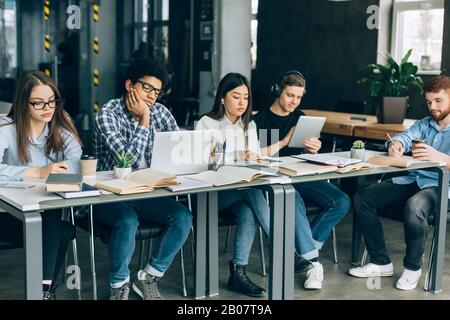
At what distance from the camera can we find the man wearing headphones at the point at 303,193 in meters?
3.50

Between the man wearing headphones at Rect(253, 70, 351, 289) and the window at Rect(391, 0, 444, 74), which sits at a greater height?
the window at Rect(391, 0, 444, 74)

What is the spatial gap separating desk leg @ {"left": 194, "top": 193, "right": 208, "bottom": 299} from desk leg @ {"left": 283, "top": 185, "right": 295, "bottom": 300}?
0.51m

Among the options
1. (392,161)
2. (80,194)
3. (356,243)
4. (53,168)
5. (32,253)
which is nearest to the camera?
(32,253)

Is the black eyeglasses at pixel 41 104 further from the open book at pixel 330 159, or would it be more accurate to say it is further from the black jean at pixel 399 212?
Result: the black jean at pixel 399 212

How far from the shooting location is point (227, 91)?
12.2 feet

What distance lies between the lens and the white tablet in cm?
379

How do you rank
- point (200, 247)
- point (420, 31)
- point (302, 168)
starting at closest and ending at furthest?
point (302, 168)
point (200, 247)
point (420, 31)

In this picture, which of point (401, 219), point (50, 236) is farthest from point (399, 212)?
point (50, 236)

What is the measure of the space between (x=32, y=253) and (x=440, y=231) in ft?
6.99

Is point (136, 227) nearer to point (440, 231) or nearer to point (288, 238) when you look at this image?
point (288, 238)

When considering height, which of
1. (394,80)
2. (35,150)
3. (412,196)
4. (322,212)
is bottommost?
(322,212)

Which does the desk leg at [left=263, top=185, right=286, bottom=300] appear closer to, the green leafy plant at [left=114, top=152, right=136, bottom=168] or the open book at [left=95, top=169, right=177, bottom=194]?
the open book at [left=95, top=169, right=177, bottom=194]

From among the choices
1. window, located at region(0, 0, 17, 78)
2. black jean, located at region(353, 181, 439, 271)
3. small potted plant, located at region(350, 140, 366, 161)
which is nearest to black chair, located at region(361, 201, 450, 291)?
black jean, located at region(353, 181, 439, 271)
